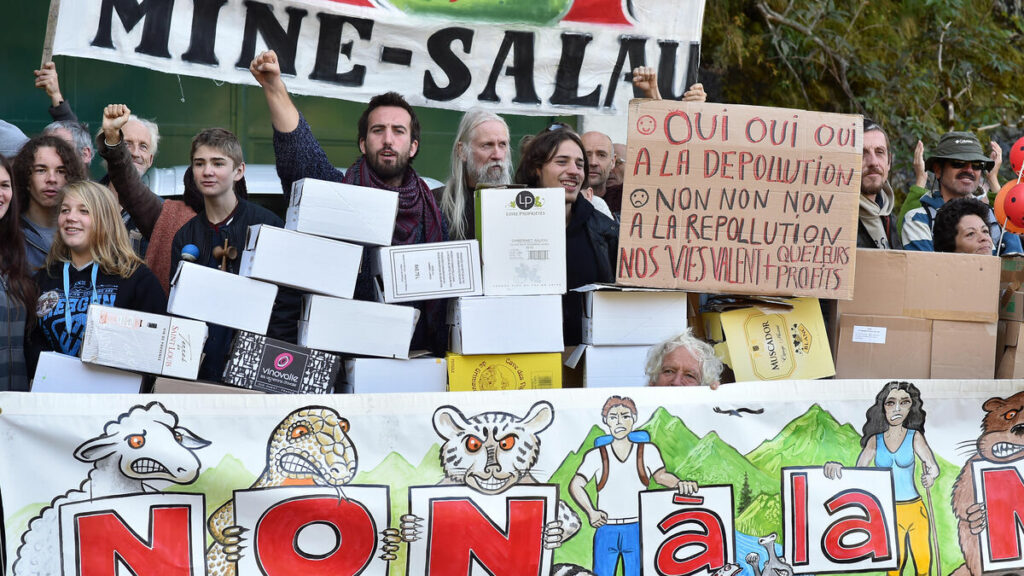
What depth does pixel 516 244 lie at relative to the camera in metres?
4.44

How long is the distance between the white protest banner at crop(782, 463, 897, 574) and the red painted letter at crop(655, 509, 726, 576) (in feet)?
0.92

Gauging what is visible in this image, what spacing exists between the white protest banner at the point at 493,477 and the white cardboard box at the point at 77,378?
202 mm

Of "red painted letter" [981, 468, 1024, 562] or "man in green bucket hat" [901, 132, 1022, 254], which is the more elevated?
"man in green bucket hat" [901, 132, 1022, 254]

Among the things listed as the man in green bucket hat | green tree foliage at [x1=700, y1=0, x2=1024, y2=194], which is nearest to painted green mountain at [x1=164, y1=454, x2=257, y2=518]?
the man in green bucket hat

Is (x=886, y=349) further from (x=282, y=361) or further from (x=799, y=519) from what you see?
(x=282, y=361)

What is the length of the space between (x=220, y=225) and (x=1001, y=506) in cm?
333

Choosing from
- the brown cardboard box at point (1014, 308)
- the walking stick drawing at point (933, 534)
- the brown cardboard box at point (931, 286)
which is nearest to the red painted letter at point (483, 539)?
the walking stick drawing at point (933, 534)

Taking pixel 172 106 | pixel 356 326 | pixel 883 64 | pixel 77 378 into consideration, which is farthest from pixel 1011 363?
pixel 172 106

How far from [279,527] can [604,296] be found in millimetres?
1560

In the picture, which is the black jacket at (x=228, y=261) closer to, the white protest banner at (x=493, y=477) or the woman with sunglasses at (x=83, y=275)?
the woman with sunglasses at (x=83, y=275)

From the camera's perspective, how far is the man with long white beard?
5.05 metres

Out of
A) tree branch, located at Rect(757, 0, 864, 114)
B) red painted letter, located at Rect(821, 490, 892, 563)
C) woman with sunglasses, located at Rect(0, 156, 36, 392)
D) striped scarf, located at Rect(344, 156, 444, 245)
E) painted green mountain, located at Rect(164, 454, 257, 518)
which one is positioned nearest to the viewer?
painted green mountain, located at Rect(164, 454, 257, 518)

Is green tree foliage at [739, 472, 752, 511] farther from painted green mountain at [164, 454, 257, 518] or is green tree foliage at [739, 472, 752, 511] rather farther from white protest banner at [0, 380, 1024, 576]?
painted green mountain at [164, 454, 257, 518]

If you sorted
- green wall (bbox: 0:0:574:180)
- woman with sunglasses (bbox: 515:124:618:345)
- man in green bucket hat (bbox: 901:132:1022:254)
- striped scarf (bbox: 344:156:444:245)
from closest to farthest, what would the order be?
striped scarf (bbox: 344:156:444:245)
woman with sunglasses (bbox: 515:124:618:345)
man in green bucket hat (bbox: 901:132:1022:254)
green wall (bbox: 0:0:574:180)
